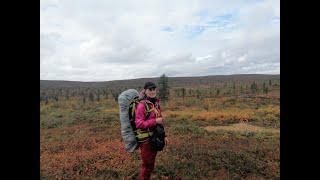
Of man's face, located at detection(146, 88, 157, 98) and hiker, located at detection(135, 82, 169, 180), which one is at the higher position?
man's face, located at detection(146, 88, 157, 98)

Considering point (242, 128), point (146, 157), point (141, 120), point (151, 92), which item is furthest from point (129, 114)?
point (242, 128)

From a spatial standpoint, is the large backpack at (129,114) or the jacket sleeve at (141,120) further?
the large backpack at (129,114)

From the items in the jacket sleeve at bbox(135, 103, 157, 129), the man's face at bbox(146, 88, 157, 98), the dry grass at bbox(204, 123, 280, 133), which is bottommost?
the dry grass at bbox(204, 123, 280, 133)

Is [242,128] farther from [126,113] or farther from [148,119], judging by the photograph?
[126,113]

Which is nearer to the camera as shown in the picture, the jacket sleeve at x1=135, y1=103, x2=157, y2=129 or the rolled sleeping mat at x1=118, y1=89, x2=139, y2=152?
the jacket sleeve at x1=135, y1=103, x2=157, y2=129

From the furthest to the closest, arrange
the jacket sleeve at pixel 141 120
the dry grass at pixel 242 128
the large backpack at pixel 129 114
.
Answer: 1. the dry grass at pixel 242 128
2. the large backpack at pixel 129 114
3. the jacket sleeve at pixel 141 120

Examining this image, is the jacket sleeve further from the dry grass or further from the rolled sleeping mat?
the dry grass

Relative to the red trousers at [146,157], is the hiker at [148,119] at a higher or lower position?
higher

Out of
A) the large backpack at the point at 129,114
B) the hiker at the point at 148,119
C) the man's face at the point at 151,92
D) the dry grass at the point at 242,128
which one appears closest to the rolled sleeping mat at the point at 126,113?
the large backpack at the point at 129,114

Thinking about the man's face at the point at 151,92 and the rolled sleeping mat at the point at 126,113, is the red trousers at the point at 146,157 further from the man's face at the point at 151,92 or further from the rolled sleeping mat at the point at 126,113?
the man's face at the point at 151,92

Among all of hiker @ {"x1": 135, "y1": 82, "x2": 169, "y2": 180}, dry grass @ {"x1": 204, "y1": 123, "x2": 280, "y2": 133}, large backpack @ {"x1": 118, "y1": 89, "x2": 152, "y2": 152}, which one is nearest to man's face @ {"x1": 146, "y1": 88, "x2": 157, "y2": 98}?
hiker @ {"x1": 135, "y1": 82, "x2": 169, "y2": 180}
